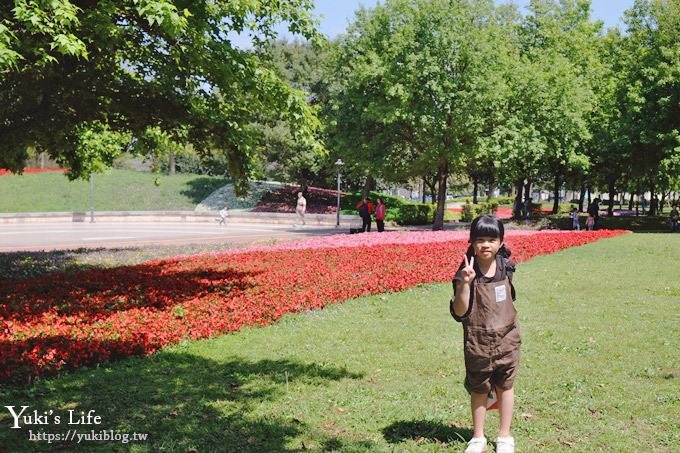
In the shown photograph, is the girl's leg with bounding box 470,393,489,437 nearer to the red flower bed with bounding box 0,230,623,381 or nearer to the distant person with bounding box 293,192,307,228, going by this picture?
the red flower bed with bounding box 0,230,623,381

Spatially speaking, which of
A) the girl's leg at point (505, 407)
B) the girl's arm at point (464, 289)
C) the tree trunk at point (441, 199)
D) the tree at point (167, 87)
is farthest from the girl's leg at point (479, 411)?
the tree trunk at point (441, 199)

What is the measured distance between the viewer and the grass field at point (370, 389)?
4.59 meters

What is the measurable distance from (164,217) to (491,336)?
3644 centimetres

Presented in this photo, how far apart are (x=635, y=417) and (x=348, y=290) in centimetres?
638

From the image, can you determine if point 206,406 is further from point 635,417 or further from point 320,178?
point 320,178

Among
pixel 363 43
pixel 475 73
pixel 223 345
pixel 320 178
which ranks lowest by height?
pixel 223 345

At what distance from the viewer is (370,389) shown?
579cm

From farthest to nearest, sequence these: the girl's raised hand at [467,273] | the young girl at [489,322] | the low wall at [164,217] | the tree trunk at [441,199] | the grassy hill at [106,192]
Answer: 1. the grassy hill at [106,192]
2. the low wall at [164,217]
3. the tree trunk at [441,199]
4. the young girl at [489,322]
5. the girl's raised hand at [467,273]

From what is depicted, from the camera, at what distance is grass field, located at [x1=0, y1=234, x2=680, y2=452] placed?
181 inches

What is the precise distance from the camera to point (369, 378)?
6.17 m

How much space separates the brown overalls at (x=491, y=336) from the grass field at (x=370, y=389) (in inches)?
26.4

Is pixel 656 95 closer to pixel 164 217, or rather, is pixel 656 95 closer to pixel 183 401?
pixel 164 217

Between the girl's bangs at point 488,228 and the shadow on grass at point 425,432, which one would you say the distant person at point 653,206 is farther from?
the girl's bangs at point 488,228

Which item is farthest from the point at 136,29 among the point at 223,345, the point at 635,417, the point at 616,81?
the point at 616,81
